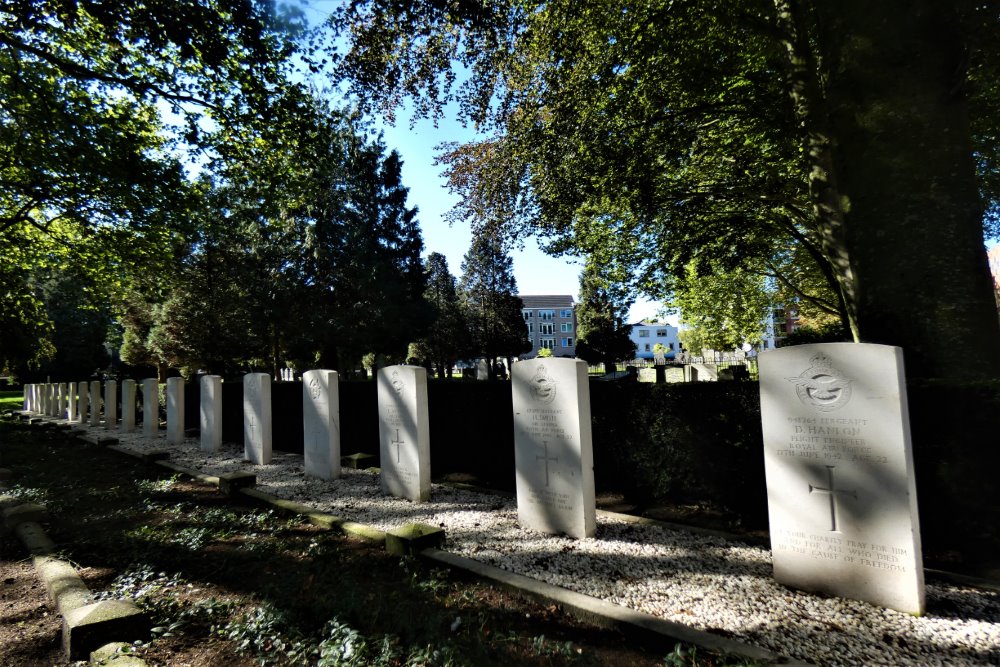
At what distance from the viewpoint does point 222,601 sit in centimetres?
329

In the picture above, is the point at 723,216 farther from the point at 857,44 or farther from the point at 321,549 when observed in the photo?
the point at 321,549

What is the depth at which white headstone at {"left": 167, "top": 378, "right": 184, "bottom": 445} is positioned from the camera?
11873 millimetres

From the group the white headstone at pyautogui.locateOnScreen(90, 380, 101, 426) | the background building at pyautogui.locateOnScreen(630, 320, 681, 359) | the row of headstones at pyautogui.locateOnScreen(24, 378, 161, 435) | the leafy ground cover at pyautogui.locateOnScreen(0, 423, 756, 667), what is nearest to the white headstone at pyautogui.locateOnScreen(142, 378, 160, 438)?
the row of headstones at pyautogui.locateOnScreen(24, 378, 161, 435)

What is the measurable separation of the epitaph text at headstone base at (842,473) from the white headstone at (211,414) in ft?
35.0

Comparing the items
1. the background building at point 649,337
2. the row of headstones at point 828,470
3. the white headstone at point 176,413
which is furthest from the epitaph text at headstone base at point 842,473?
the background building at point 649,337

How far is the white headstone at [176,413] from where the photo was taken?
467 inches

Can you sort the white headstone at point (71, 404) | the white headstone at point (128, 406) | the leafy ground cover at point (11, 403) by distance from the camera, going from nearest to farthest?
the white headstone at point (128, 406), the white headstone at point (71, 404), the leafy ground cover at point (11, 403)

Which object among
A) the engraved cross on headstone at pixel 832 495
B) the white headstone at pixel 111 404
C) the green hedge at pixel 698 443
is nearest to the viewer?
the engraved cross on headstone at pixel 832 495

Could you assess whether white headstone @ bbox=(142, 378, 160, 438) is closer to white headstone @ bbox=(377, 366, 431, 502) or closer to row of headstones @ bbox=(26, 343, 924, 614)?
white headstone @ bbox=(377, 366, 431, 502)

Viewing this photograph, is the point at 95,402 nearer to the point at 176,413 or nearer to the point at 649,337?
the point at 176,413

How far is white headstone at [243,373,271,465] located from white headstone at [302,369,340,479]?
1.52 meters

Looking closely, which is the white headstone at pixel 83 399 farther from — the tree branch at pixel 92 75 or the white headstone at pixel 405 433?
the white headstone at pixel 405 433

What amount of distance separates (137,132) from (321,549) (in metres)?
12.7

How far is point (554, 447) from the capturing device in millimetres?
4852
